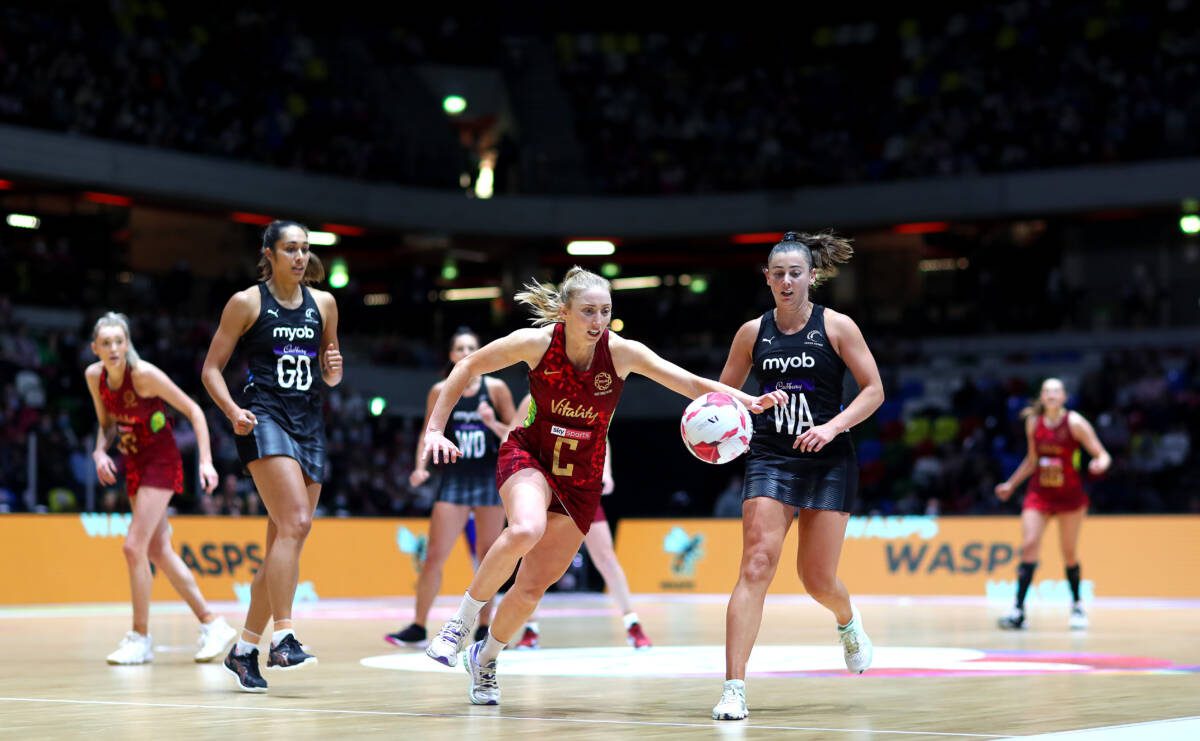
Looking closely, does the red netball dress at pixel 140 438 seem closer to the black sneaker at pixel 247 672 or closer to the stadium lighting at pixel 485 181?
the black sneaker at pixel 247 672

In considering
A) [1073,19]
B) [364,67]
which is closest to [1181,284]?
[1073,19]

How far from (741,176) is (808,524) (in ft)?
90.5

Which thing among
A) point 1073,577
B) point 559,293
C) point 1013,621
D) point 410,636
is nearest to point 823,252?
point 559,293

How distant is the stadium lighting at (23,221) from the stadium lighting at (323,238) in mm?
6371

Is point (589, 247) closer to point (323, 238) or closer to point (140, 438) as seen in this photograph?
point (323, 238)

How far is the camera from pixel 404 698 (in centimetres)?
841

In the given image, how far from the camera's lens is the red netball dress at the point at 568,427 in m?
7.98

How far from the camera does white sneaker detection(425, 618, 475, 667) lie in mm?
7766

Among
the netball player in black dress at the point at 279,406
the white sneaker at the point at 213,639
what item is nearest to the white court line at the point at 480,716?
the netball player in black dress at the point at 279,406

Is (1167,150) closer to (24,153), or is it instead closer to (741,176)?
(741,176)

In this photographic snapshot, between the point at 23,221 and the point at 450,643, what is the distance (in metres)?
25.2

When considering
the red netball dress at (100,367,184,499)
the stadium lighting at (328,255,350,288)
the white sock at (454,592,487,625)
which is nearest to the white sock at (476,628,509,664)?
the white sock at (454,592,487,625)

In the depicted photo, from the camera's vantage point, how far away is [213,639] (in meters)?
11.2

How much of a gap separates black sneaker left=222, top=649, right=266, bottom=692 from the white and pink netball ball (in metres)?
2.96
